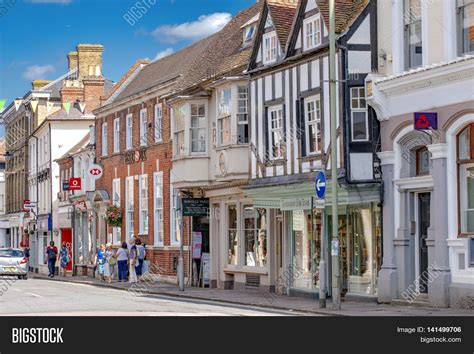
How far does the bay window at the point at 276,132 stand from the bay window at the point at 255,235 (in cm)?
307

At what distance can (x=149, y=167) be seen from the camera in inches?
1754

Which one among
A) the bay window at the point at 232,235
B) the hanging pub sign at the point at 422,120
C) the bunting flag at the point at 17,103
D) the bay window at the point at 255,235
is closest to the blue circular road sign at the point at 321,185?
the hanging pub sign at the point at 422,120

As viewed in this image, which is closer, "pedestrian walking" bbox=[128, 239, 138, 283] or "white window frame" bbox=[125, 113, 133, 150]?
"pedestrian walking" bbox=[128, 239, 138, 283]

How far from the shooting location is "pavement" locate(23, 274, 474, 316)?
23719mm

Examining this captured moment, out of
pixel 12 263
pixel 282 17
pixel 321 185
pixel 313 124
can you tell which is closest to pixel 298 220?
pixel 313 124

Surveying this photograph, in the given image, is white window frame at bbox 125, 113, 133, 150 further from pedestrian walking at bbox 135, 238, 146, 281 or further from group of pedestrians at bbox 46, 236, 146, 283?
pedestrian walking at bbox 135, 238, 146, 281

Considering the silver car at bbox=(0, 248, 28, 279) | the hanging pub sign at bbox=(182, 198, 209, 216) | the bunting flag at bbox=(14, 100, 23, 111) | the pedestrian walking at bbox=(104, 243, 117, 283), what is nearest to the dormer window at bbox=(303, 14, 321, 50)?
the hanging pub sign at bbox=(182, 198, 209, 216)

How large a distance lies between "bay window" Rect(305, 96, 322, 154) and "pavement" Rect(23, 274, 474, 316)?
4297 millimetres

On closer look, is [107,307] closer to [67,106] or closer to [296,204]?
[296,204]

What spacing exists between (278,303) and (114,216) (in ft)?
67.6

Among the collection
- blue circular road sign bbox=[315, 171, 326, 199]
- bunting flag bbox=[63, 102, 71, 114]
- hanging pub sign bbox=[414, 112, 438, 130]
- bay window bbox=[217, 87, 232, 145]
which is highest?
bunting flag bbox=[63, 102, 71, 114]

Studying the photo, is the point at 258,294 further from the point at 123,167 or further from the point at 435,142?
the point at 123,167
